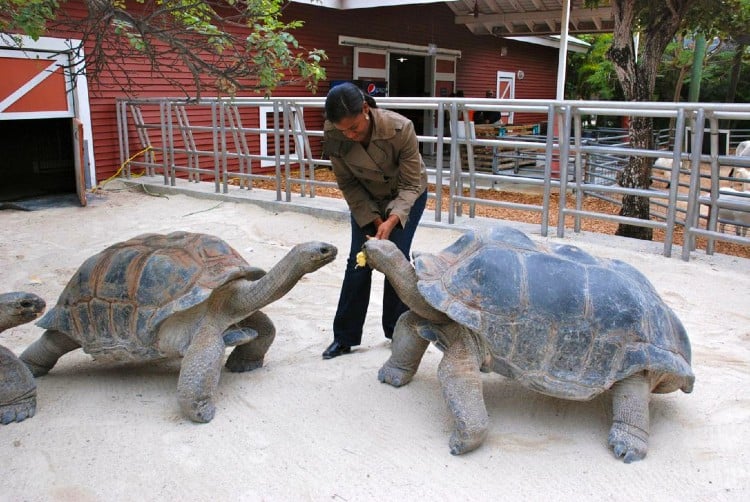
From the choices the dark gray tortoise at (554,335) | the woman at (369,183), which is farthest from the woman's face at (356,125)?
the dark gray tortoise at (554,335)

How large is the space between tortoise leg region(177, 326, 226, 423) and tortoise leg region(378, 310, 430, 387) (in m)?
0.98

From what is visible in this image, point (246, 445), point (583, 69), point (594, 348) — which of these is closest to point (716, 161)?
point (594, 348)

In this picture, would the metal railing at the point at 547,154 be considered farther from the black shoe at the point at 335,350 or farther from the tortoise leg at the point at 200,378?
the tortoise leg at the point at 200,378

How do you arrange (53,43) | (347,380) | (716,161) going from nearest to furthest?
(347,380), (716,161), (53,43)

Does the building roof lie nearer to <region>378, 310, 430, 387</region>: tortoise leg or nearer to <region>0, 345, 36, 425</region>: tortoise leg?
<region>378, 310, 430, 387</region>: tortoise leg

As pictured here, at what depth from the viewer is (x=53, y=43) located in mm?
10797

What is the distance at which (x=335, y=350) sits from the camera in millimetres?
4375

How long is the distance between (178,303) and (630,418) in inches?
94.7

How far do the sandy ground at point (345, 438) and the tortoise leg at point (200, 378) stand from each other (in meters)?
0.08

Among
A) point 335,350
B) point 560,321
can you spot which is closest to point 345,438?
point 335,350

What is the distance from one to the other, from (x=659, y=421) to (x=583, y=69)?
89.1 feet

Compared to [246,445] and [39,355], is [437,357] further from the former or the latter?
[39,355]

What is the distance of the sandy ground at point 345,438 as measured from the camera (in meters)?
2.92

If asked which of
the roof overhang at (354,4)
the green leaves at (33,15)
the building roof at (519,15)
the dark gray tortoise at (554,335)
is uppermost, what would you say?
the building roof at (519,15)
